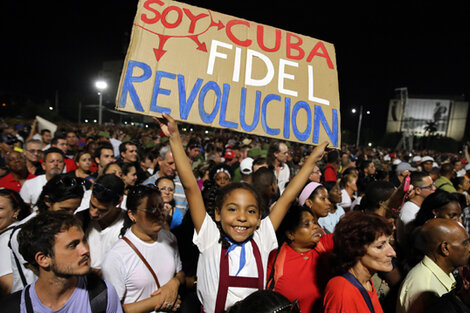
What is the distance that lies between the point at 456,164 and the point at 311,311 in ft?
32.9

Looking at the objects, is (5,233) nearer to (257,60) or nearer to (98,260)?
(98,260)

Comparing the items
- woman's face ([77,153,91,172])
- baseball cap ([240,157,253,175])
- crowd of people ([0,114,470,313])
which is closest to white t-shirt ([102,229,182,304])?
crowd of people ([0,114,470,313])

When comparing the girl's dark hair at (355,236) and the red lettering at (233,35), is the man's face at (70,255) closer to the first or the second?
the girl's dark hair at (355,236)

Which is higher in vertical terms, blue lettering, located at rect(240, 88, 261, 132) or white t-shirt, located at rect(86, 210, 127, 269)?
blue lettering, located at rect(240, 88, 261, 132)

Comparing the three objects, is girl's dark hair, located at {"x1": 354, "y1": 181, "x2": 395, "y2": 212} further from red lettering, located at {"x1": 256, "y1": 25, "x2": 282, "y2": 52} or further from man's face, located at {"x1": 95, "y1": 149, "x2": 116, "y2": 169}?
man's face, located at {"x1": 95, "y1": 149, "x2": 116, "y2": 169}

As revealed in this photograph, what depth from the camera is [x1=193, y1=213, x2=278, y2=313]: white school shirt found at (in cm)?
184

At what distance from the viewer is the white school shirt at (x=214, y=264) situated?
184 cm

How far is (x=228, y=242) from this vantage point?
75.8 inches

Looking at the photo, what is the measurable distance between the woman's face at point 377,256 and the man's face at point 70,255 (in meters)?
1.76

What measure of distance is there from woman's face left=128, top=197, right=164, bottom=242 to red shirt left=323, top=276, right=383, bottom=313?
1.34 meters

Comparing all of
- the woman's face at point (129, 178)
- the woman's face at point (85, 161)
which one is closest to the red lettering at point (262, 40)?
the woman's face at point (129, 178)

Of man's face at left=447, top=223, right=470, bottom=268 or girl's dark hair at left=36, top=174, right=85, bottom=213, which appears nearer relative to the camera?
man's face at left=447, top=223, right=470, bottom=268

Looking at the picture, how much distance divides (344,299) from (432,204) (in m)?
2.39

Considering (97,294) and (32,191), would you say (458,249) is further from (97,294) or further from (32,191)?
(32,191)
